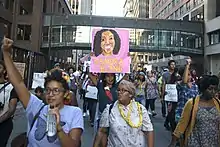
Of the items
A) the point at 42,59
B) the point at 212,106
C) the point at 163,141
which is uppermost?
the point at 42,59

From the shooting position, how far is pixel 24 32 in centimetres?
4512

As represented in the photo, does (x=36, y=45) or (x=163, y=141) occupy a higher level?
(x=36, y=45)

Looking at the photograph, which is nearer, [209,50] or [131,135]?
[131,135]

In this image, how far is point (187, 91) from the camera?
20.3 feet

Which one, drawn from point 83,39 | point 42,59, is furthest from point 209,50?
point 42,59

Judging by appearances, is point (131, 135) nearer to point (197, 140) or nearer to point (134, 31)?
point (197, 140)

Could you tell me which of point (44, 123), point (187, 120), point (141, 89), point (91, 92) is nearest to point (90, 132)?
point (91, 92)

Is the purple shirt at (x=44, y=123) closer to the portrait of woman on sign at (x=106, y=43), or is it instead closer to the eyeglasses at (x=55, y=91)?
the eyeglasses at (x=55, y=91)

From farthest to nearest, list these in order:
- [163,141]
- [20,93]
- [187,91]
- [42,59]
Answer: [42,59], [163,141], [187,91], [20,93]

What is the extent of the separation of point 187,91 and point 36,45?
133 feet

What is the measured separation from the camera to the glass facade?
45969mm

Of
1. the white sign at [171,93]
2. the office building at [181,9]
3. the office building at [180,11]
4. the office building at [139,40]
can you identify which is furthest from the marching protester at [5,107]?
the office building at [181,9]

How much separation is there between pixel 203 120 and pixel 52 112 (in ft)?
6.78

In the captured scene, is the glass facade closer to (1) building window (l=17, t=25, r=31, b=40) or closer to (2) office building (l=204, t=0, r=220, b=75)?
(2) office building (l=204, t=0, r=220, b=75)
